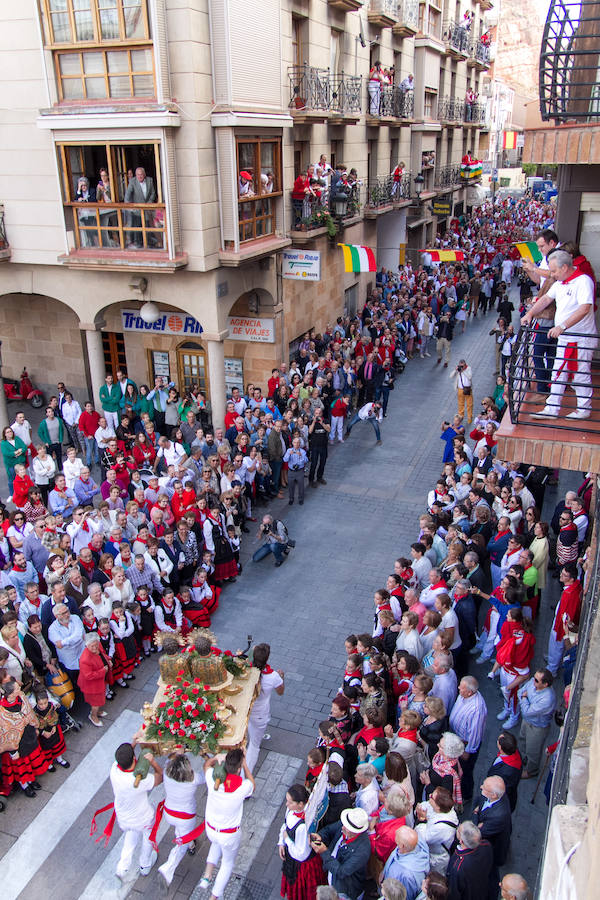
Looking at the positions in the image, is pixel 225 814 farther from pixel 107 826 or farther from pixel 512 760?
pixel 512 760

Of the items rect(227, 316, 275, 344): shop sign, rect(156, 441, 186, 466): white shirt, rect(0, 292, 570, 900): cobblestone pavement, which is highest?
rect(227, 316, 275, 344): shop sign

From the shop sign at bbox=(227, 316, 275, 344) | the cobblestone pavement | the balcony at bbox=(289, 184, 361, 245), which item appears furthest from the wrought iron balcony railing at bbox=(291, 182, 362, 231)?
the cobblestone pavement

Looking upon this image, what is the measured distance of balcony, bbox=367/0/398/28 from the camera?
73.3 feet

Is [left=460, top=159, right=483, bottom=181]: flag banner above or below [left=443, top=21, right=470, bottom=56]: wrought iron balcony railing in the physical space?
below

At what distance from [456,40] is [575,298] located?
3361cm

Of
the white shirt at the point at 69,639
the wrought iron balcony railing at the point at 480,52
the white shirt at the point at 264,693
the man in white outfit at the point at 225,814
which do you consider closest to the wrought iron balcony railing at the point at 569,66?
the white shirt at the point at 264,693

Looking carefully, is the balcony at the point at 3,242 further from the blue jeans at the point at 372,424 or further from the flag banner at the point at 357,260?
the blue jeans at the point at 372,424

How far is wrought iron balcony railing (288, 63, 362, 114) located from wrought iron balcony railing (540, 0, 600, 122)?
8659mm

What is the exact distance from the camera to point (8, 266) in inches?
624

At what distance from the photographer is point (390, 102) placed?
80.4 ft

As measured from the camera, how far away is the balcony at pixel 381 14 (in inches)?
880

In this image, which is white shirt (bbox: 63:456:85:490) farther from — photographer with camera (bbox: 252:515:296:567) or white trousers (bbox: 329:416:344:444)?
white trousers (bbox: 329:416:344:444)

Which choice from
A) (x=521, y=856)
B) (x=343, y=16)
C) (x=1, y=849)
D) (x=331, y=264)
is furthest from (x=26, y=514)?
(x=343, y=16)

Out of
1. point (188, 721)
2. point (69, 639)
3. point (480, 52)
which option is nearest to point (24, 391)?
point (69, 639)
